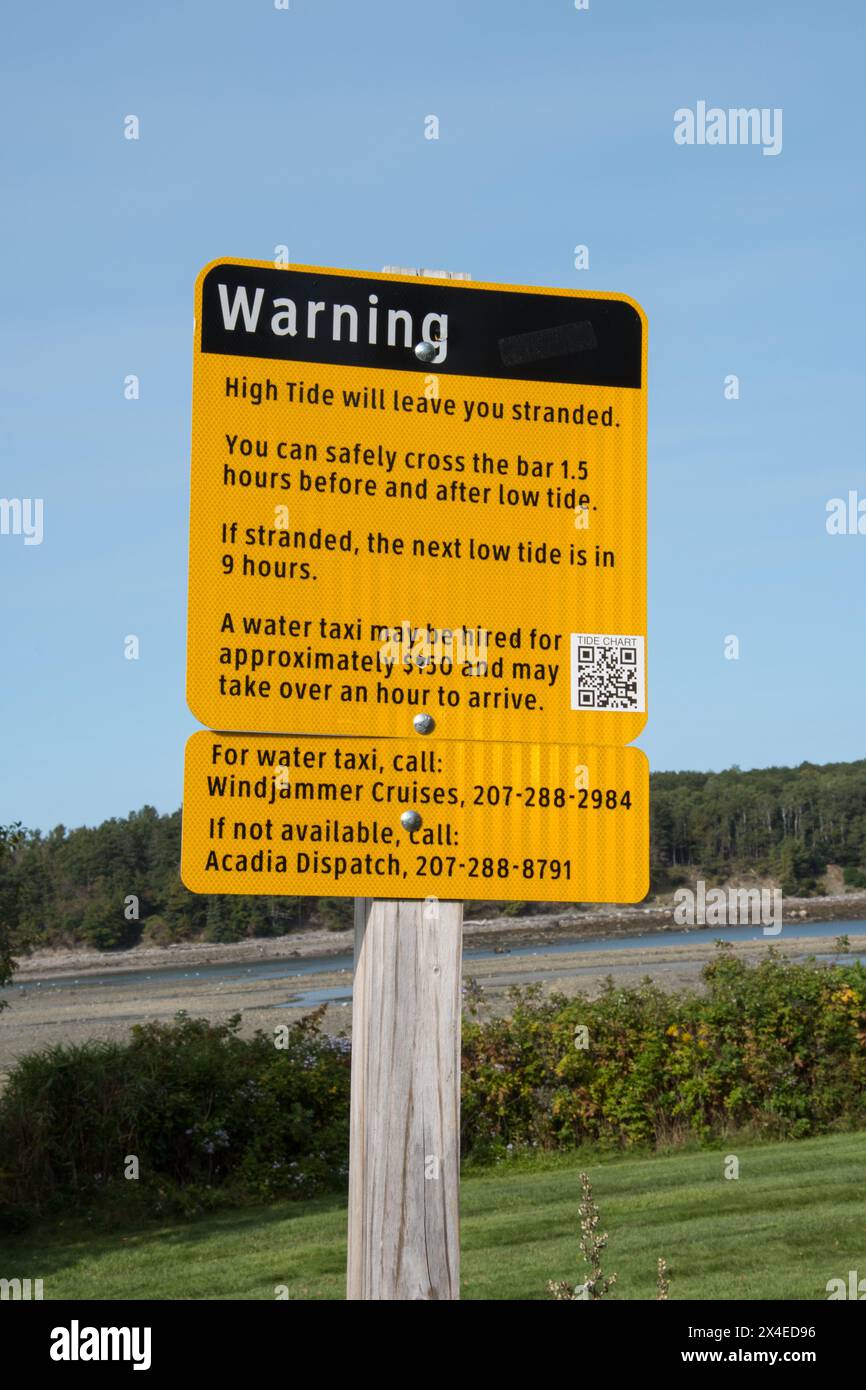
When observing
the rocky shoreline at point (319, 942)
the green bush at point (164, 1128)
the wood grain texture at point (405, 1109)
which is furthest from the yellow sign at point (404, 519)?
the rocky shoreline at point (319, 942)

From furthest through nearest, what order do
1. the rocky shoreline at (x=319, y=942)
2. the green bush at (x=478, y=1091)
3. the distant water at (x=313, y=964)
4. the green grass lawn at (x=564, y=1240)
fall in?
the rocky shoreline at (x=319, y=942) < the distant water at (x=313, y=964) < the green bush at (x=478, y=1091) < the green grass lawn at (x=564, y=1240)

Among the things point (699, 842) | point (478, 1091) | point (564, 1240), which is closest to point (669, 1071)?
point (478, 1091)

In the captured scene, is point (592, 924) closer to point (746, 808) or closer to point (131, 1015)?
point (746, 808)

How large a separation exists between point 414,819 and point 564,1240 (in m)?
6.80

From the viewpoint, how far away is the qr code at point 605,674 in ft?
9.48

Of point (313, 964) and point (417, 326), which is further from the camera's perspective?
point (313, 964)

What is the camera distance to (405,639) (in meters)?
2.83

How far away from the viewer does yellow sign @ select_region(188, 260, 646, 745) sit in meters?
2.80

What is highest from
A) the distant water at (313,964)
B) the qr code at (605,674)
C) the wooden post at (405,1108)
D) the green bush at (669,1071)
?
the qr code at (605,674)

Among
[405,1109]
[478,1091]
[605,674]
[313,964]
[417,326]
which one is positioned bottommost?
[313,964]

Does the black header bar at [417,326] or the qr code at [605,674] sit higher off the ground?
the black header bar at [417,326]

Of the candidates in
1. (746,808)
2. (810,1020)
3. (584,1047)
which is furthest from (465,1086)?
(746,808)

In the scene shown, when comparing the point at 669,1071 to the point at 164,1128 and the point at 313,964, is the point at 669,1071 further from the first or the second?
the point at 313,964

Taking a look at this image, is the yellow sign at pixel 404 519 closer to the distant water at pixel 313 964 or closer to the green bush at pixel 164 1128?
the green bush at pixel 164 1128
